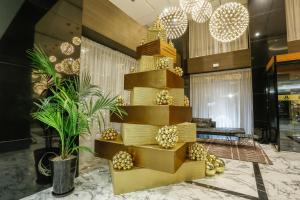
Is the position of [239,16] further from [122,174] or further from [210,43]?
[210,43]

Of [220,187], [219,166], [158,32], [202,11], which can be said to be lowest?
[220,187]

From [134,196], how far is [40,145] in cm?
132

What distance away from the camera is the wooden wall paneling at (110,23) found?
10.4 ft

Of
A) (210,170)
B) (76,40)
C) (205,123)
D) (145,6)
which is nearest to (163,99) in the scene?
(210,170)

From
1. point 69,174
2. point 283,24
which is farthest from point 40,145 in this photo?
point 283,24

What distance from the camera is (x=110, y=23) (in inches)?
144

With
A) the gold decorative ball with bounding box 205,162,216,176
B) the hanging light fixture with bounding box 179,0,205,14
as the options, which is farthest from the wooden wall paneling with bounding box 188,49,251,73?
the gold decorative ball with bounding box 205,162,216,176

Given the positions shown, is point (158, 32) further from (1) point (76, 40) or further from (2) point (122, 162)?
(2) point (122, 162)

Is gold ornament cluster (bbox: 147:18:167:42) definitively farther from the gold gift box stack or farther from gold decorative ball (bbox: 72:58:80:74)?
gold decorative ball (bbox: 72:58:80:74)

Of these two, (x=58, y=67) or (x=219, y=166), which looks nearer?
(x=58, y=67)

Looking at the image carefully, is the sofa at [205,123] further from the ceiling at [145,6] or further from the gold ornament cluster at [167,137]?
the gold ornament cluster at [167,137]

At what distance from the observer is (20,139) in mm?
1902

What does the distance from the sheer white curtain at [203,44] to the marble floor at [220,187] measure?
198 inches

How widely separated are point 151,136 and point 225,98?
18.1 ft
